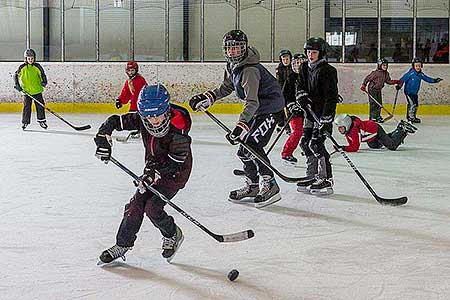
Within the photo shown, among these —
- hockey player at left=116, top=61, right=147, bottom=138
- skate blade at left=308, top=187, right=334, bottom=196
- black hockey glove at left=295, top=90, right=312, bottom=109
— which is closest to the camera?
black hockey glove at left=295, top=90, right=312, bottom=109

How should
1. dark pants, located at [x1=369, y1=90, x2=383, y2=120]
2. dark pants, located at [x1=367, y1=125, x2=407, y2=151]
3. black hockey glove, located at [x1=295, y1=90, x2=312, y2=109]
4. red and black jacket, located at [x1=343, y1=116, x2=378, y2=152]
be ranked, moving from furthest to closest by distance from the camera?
dark pants, located at [x1=369, y1=90, x2=383, y2=120]
dark pants, located at [x1=367, y1=125, x2=407, y2=151]
red and black jacket, located at [x1=343, y1=116, x2=378, y2=152]
black hockey glove, located at [x1=295, y1=90, x2=312, y2=109]

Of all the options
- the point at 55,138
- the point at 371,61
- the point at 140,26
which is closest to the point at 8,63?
the point at 140,26

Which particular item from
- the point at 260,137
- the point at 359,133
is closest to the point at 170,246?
the point at 260,137

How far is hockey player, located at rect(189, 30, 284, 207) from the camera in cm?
470

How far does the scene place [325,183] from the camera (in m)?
5.57

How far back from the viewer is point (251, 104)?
4746mm

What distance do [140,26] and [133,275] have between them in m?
12.0

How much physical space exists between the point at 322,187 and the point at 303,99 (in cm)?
67

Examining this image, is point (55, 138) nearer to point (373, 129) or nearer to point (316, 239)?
point (373, 129)

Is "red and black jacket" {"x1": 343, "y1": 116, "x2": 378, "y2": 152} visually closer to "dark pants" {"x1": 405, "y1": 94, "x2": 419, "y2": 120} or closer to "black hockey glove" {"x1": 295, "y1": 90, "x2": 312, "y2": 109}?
"black hockey glove" {"x1": 295, "y1": 90, "x2": 312, "y2": 109}

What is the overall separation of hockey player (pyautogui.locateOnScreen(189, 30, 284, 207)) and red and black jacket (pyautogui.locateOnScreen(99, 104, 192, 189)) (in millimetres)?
1010

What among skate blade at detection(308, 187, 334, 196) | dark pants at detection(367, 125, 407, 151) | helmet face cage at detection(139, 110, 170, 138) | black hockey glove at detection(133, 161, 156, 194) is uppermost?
helmet face cage at detection(139, 110, 170, 138)

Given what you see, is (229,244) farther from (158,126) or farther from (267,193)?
(267,193)

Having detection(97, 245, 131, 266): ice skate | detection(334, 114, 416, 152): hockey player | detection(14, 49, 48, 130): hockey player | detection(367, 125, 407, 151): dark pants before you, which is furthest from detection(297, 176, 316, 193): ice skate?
detection(14, 49, 48, 130): hockey player
